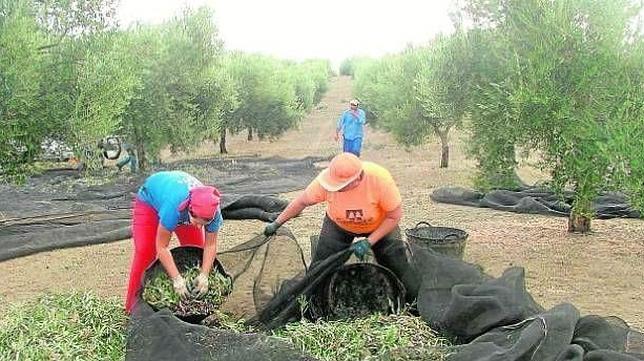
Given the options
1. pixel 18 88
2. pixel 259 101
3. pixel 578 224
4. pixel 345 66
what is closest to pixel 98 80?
pixel 18 88

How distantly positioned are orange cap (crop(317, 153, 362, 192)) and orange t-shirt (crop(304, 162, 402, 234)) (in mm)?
223

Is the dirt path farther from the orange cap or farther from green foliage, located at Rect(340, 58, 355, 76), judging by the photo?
green foliage, located at Rect(340, 58, 355, 76)

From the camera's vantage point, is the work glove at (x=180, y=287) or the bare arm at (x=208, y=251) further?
the bare arm at (x=208, y=251)

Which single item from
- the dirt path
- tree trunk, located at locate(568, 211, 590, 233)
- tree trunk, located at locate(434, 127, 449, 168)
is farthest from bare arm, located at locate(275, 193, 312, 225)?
tree trunk, located at locate(434, 127, 449, 168)

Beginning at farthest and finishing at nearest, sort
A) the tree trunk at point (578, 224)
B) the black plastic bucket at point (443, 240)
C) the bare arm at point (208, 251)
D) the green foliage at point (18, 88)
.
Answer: the tree trunk at point (578, 224) < the green foliage at point (18, 88) < the black plastic bucket at point (443, 240) < the bare arm at point (208, 251)

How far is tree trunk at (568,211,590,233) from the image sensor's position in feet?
31.8

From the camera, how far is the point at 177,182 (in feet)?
16.1

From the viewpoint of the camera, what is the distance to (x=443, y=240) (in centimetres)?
696

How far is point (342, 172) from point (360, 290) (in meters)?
0.96

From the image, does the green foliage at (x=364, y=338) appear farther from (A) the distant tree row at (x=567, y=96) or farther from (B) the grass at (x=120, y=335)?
(A) the distant tree row at (x=567, y=96)

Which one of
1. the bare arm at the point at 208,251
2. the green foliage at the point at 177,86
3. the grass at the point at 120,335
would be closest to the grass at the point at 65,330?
the grass at the point at 120,335

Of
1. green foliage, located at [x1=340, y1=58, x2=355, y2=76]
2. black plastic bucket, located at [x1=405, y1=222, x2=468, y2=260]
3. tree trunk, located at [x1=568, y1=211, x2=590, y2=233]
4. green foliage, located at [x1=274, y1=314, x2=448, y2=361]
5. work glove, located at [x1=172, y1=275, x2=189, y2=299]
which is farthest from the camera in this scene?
green foliage, located at [x1=340, y1=58, x2=355, y2=76]

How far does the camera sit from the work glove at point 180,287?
4703 millimetres

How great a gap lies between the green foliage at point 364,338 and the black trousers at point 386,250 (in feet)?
1.66
